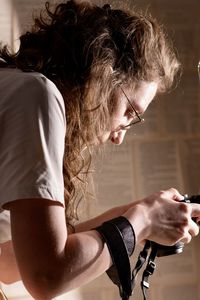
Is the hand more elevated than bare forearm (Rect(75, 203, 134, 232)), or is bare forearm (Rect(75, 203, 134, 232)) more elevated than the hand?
the hand

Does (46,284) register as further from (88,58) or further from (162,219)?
(88,58)

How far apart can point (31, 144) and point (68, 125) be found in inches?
9.4

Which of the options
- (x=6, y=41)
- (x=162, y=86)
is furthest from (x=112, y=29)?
(x=6, y=41)

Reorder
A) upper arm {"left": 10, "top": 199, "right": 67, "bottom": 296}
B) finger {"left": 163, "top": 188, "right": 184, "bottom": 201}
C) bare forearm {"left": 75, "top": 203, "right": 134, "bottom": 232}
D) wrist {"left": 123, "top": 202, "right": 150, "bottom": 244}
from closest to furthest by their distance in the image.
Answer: upper arm {"left": 10, "top": 199, "right": 67, "bottom": 296} < wrist {"left": 123, "top": 202, "right": 150, "bottom": 244} < finger {"left": 163, "top": 188, "right": 184, "bottom": 201} < bare forearm {"left": 75, "top": 203, "right": 134, "bottom": 232}

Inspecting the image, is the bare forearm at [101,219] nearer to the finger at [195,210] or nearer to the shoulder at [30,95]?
the finger at [195,210]

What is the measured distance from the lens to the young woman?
0.71 metres

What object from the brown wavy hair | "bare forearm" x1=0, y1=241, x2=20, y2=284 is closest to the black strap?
the brown wavy hair

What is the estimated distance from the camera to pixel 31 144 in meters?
0.72

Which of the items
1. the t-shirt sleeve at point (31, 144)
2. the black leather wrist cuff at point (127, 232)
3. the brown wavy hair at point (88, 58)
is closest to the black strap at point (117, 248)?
the black leather wrist cuff at point (127, 232)

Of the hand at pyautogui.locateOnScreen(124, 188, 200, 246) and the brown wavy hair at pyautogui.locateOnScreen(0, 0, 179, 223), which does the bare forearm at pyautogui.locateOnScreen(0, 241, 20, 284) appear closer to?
the brown wavy hair at pyautogui.locateOnScreen(0, 0, 179, 223)

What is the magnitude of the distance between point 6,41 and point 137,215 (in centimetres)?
90

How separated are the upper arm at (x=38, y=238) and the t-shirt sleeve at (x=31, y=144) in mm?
14

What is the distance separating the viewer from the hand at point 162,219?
0.83 m

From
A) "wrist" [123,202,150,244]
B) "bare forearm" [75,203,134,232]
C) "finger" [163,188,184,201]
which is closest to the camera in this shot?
"wrist" [123,202,150,244]
